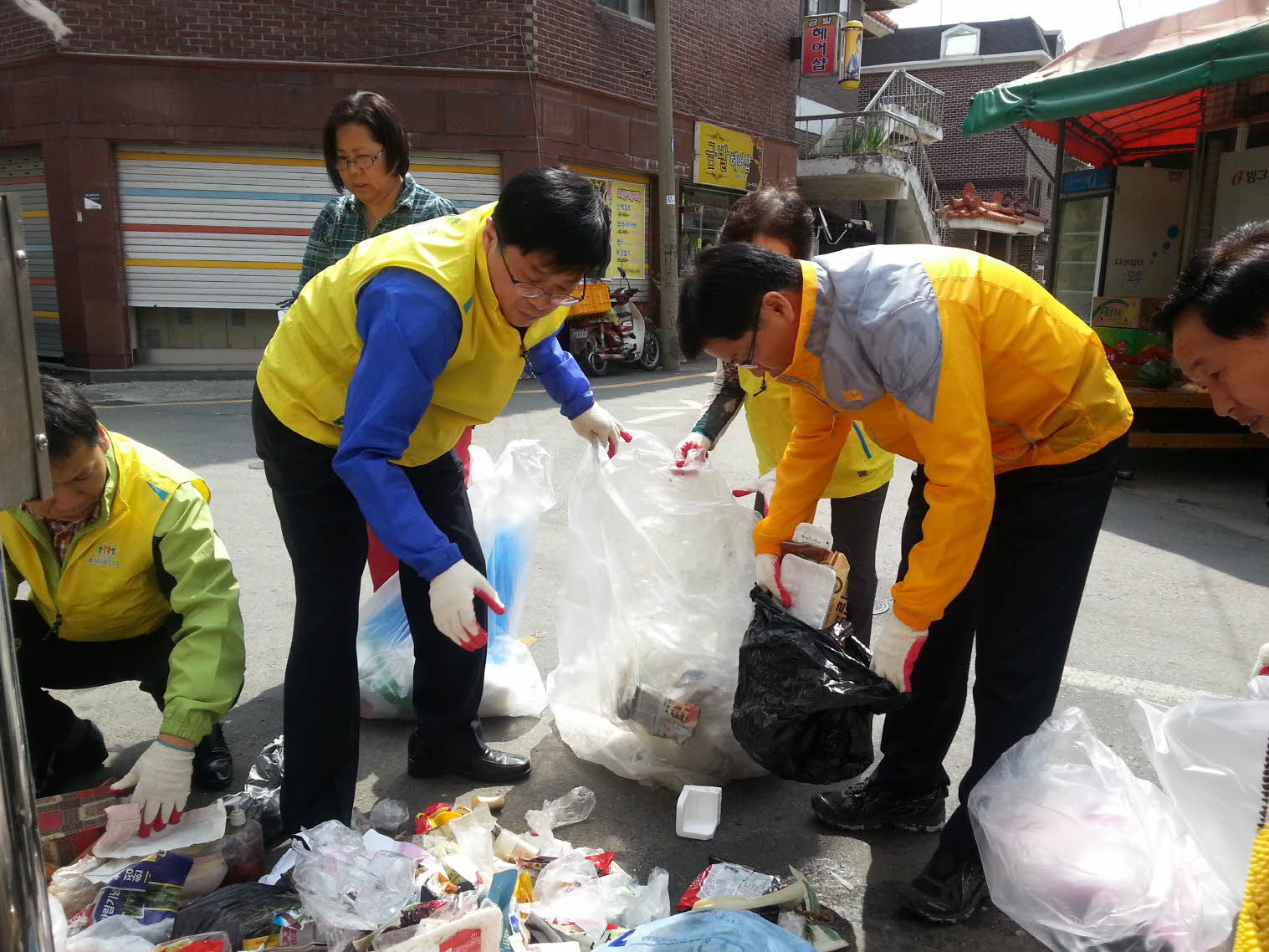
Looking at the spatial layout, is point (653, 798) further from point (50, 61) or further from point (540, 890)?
point (50, 61)

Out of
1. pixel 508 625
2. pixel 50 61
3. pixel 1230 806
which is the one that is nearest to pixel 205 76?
pixel 50 61

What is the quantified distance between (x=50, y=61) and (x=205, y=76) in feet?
5.22

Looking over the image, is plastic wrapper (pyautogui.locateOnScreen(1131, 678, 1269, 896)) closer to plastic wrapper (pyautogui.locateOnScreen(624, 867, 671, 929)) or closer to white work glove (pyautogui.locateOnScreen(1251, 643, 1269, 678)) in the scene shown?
white work glove (pyautogui.locateOnScreen(1251, 643, 1269, 678))

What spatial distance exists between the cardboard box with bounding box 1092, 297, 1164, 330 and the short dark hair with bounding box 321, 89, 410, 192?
6061 millimetres

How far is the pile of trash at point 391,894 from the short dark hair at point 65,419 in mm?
792

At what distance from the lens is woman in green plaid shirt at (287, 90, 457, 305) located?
2.93 metres

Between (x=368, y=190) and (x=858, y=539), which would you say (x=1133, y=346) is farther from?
(x=368, y=190)

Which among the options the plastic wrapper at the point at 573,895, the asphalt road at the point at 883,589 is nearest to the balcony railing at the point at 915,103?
the asphalt road at the point at 883,589

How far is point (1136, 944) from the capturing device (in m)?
1.72

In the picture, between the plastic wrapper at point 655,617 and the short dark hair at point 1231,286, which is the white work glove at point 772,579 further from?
the short dark hair at point 1231,286

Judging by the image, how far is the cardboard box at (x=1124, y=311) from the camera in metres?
7.18

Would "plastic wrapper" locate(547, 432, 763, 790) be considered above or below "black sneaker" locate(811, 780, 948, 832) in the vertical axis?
above

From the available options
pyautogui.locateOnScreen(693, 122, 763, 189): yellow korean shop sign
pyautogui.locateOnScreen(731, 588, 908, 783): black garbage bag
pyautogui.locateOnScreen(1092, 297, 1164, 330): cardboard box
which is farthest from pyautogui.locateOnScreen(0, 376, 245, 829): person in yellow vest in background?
pyautogui.locateOnScreen(693, 122, 763, 189): yellow korean shop sign

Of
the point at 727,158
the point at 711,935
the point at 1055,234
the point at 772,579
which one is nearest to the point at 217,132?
the point at 727,158
